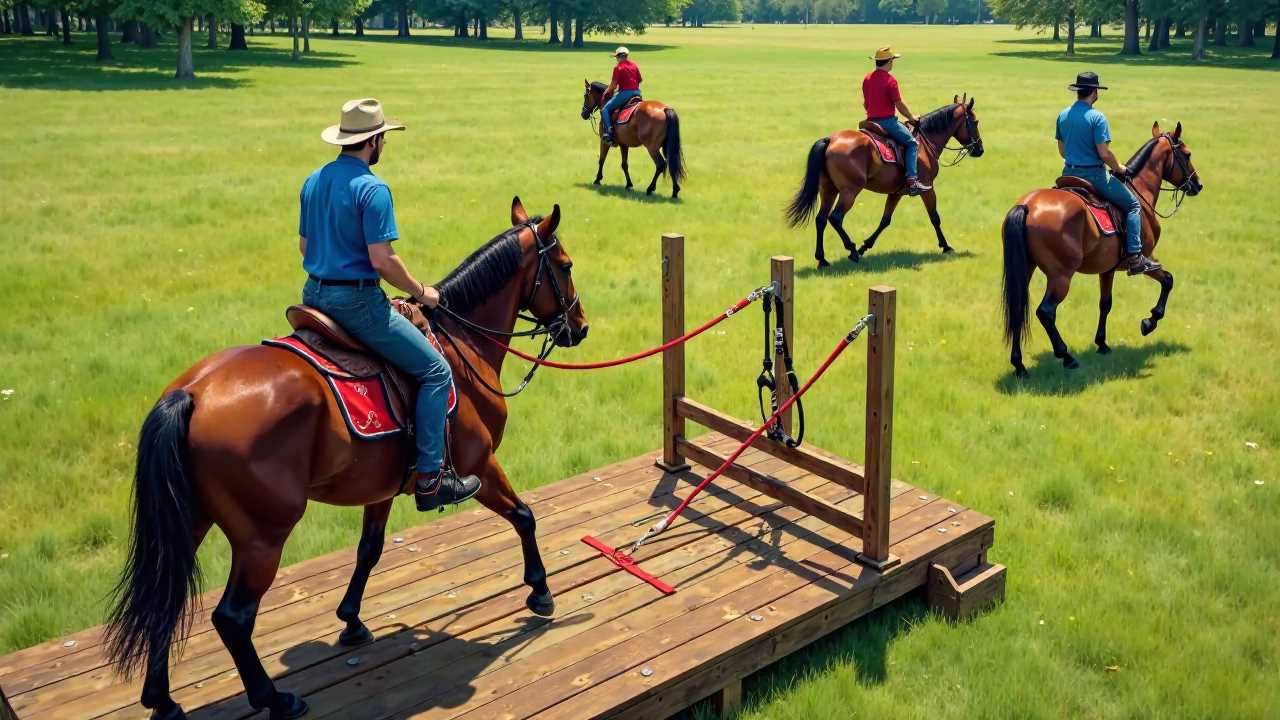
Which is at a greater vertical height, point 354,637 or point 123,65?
point 123,65

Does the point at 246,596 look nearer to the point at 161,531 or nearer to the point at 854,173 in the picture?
the point at 161,531

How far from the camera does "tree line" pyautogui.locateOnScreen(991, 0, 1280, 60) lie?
61.8m

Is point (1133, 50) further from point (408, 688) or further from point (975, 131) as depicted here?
point (408, 688)

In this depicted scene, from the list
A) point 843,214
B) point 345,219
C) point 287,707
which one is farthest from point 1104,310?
point 287,707

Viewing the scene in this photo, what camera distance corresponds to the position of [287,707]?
15.6 feet

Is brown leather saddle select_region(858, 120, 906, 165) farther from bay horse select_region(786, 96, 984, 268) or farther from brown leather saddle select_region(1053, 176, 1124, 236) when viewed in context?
brown leather saddle select_region(1053, 176, 1124, 236)

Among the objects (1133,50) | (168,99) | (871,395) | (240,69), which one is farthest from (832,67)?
(871,395)

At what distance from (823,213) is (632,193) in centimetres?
607

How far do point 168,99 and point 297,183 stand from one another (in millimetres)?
16752

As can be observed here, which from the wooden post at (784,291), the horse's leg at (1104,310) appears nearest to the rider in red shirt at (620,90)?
the horse's leg at (1104,310)

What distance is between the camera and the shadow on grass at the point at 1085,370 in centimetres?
1041

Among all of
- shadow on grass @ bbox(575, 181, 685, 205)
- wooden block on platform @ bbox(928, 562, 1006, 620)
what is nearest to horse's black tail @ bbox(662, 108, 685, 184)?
shadow on grass @ bbox(575, 181, 685, 205)

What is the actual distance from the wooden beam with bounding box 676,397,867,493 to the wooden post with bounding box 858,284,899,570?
0.45 ft

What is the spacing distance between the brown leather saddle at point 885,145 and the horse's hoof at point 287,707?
12864mm
